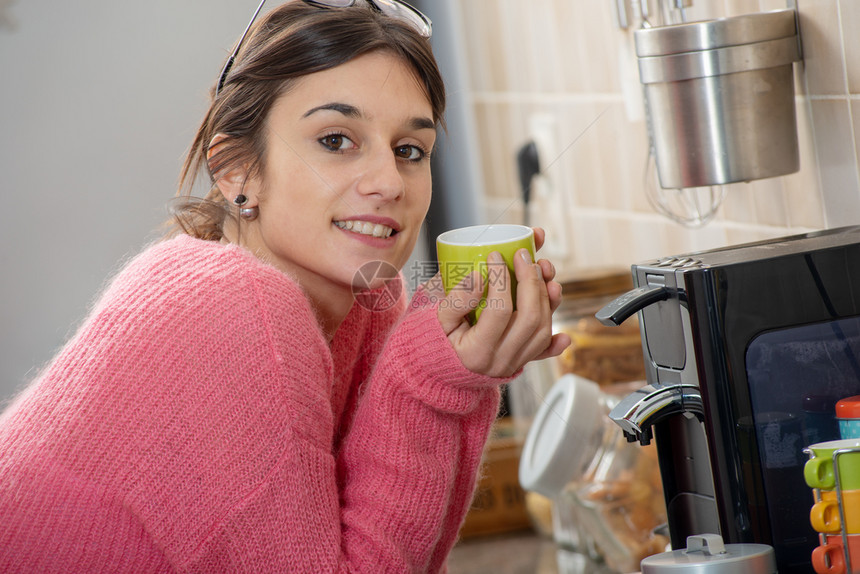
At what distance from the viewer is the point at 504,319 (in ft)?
2.08

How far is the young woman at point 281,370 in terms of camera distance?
64 cm

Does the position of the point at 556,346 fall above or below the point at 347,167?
below

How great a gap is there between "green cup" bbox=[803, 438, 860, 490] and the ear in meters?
0.46

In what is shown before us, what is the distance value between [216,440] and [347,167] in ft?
0.74

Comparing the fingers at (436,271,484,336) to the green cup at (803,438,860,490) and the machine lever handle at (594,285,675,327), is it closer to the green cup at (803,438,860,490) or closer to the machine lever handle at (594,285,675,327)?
the machine lever handle at (594,285,675,327)

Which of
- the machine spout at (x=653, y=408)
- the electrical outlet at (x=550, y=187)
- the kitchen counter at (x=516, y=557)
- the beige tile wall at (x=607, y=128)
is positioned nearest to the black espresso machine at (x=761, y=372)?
the machine spout at (x=653, y=408)

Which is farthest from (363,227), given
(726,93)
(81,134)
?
(81,134)

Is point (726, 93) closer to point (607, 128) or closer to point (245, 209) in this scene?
point (245, 209)

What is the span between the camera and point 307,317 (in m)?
0.71

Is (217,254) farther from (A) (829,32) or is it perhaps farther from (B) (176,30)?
(B) (176,30)

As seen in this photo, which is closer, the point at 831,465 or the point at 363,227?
the point at 831,465

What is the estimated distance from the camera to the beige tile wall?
2.68 ft

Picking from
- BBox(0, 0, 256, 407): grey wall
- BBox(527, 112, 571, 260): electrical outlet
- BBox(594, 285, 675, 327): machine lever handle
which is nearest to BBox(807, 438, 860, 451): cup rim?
BBox(594, 285, 675, 327): machine lever handle

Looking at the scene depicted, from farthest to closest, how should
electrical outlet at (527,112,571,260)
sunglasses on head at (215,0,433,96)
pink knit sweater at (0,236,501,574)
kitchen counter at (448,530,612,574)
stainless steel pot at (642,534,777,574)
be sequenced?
electrical outlet at (527,112,571,260)
kitchen counter at (448,530,612,574)
sunglasses on head at (215,0,433,96)
pink knit sweater at (0,236,501,574)
stainless steel pot at (642,534,777,574)
